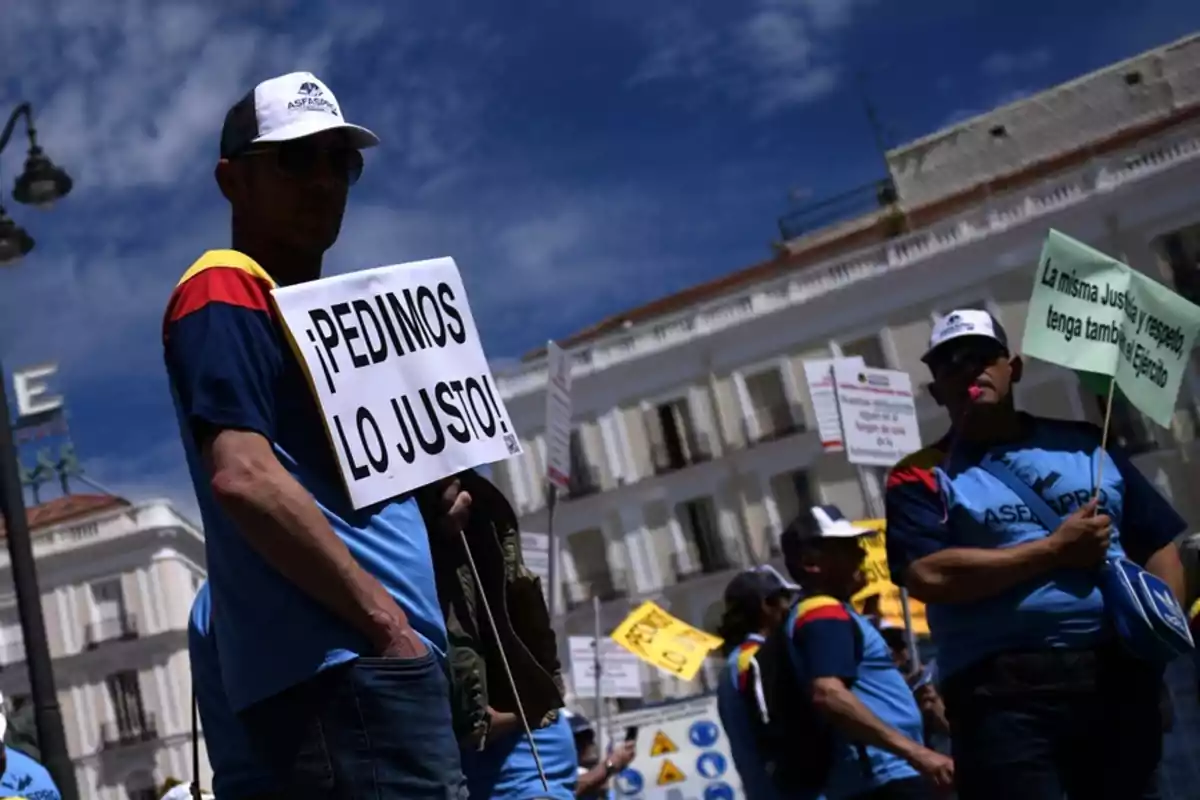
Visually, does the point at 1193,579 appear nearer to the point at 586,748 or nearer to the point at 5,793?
the point at 586,748

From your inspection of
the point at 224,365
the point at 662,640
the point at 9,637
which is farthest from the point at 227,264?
the point at 9,637

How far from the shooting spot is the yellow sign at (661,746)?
13125 mm

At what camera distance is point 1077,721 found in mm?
4023

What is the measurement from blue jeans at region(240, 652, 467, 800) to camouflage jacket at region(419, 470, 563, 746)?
91cm

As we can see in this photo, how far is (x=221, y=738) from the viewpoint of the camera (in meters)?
2.72

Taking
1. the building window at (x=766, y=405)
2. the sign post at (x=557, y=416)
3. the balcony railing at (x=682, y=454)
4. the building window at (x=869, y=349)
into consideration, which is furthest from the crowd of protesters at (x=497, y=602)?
the balcony railing at (x=682, y=454)

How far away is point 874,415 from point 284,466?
10396 millimetres

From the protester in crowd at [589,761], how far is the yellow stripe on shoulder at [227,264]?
4012 mm

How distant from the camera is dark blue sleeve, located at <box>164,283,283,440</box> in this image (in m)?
2.47

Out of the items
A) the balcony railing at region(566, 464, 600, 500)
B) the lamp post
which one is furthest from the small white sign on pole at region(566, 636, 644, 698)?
the balcony railing at region(566, 464, 600, 500)

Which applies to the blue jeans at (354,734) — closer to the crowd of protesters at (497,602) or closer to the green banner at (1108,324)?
the crowd of protesters at (497,602)

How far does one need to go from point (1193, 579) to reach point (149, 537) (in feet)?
166

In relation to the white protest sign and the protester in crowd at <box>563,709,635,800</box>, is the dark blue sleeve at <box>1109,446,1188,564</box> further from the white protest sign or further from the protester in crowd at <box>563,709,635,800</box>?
the protester in crowd at <box>563,709,635,800</box>

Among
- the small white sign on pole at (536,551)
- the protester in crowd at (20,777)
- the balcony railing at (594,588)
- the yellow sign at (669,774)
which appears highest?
the balcony railing at (594,588)
